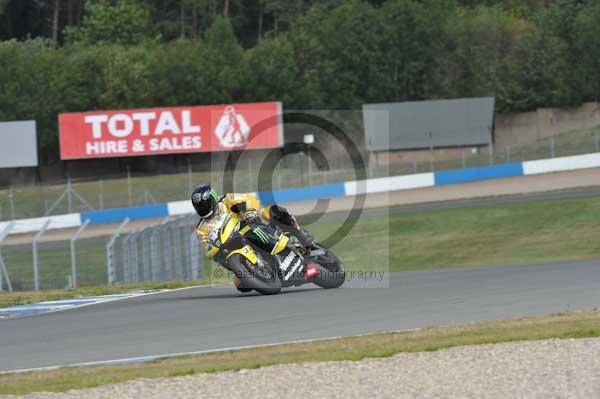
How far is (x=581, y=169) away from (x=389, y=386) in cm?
3585

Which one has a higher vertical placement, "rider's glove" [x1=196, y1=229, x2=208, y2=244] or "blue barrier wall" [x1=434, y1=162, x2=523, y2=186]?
"blue barrier wall" [x1=434, y1=162, x2=523, y2=186]

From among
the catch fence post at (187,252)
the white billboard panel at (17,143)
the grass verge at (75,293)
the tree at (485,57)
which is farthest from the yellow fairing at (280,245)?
the tree at (485,57)

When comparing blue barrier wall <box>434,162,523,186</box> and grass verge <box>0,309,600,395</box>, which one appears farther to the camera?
blue barrier wall <box>434,162,523,186</box>

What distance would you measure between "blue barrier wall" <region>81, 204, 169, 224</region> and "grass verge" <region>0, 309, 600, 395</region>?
105ft

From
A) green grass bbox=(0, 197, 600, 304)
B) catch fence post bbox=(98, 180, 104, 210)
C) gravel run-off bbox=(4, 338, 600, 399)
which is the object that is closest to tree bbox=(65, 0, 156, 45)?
catch fence post bbox=(98, 180, 104, 210)

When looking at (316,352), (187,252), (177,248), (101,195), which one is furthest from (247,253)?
(101,195)

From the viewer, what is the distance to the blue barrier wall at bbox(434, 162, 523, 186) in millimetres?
44375

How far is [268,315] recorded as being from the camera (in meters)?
13.9

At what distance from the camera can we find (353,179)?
44750mm

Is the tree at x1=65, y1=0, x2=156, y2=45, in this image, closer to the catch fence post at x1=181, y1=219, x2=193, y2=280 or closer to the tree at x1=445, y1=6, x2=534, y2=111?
the tree at x1=445, y1=6, x2=534, y2=111

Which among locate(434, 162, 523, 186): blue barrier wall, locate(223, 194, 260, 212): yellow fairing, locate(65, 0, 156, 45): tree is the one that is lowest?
locate(223, 194, 260, 212): yellow fairing

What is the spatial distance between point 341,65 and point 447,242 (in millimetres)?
31873

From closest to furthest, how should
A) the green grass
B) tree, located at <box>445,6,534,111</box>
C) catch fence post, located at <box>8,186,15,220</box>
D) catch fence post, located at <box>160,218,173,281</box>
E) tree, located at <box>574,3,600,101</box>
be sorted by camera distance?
catch fence post, located at <box>160,218,173,281</box> → the green grass → catch fence post, located at <box>8,186,15,220</box> → tree, located at <box>574,3,600,101</box> → tree, located at <box>445,6,534,111</box>

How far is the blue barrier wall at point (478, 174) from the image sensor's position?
44.4 m
